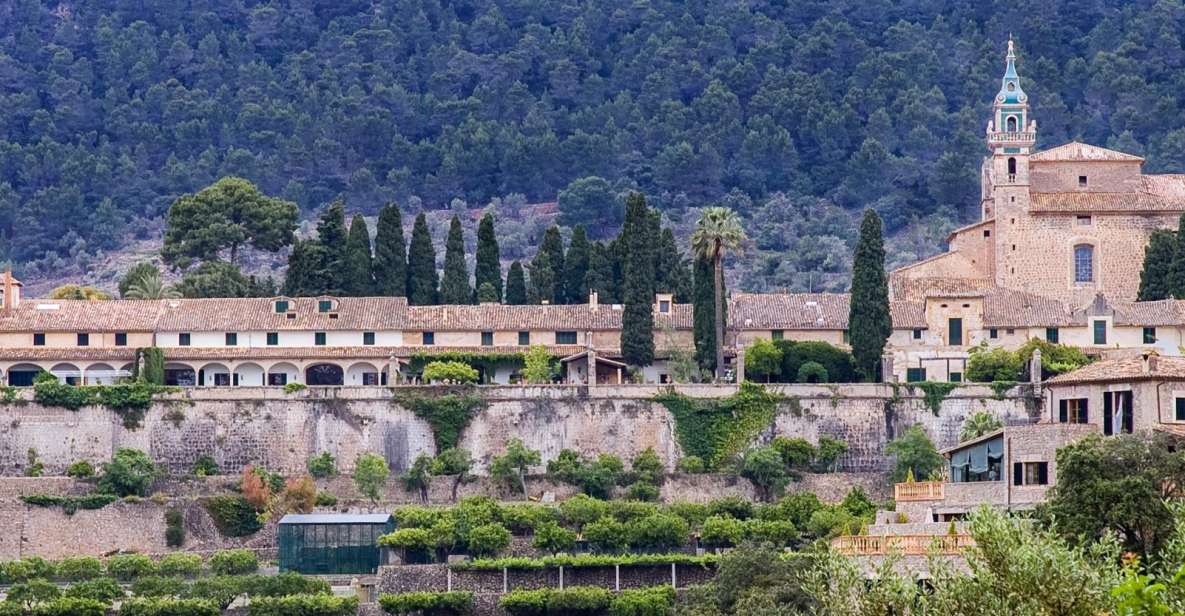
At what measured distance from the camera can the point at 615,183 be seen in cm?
14350

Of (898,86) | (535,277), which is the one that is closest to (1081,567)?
(535,277)

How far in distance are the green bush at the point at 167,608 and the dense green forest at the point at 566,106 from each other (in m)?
67.4

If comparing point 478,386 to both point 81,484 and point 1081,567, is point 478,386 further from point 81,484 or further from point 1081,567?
point 1081,567

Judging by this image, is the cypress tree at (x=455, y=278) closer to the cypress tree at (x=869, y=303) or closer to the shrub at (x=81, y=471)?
the cypress tree at (x=869, y=303)

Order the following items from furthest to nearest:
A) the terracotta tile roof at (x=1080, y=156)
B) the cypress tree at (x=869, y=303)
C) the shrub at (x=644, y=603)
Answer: the terracotta tile roof at (x=1080, y=156) < the cypress tree at (x=869, y=303) < the shrub at (x=644, y=603)

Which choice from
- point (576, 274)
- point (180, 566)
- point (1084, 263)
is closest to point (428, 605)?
point (180, 566)

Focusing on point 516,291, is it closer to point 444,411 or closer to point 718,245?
point 718,245

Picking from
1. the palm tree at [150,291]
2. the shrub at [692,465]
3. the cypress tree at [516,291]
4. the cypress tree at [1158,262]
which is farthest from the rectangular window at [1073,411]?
the palm tree at [150,291]

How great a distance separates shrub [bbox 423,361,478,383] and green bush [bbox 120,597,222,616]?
14869 millimetres

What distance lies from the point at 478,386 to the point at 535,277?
36.6 feet

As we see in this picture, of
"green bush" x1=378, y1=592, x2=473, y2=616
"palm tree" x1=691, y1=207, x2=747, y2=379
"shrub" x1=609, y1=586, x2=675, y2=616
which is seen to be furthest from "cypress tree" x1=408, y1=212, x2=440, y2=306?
"shrub" x1=609, y1=586, x2=675, y2=616

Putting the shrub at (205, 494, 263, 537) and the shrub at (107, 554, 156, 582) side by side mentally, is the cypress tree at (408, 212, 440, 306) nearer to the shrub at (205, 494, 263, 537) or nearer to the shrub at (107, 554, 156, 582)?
the shrub at (205, 494, 263, 537)

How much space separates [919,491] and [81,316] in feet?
Result: 97.2

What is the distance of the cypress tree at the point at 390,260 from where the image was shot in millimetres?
82875
